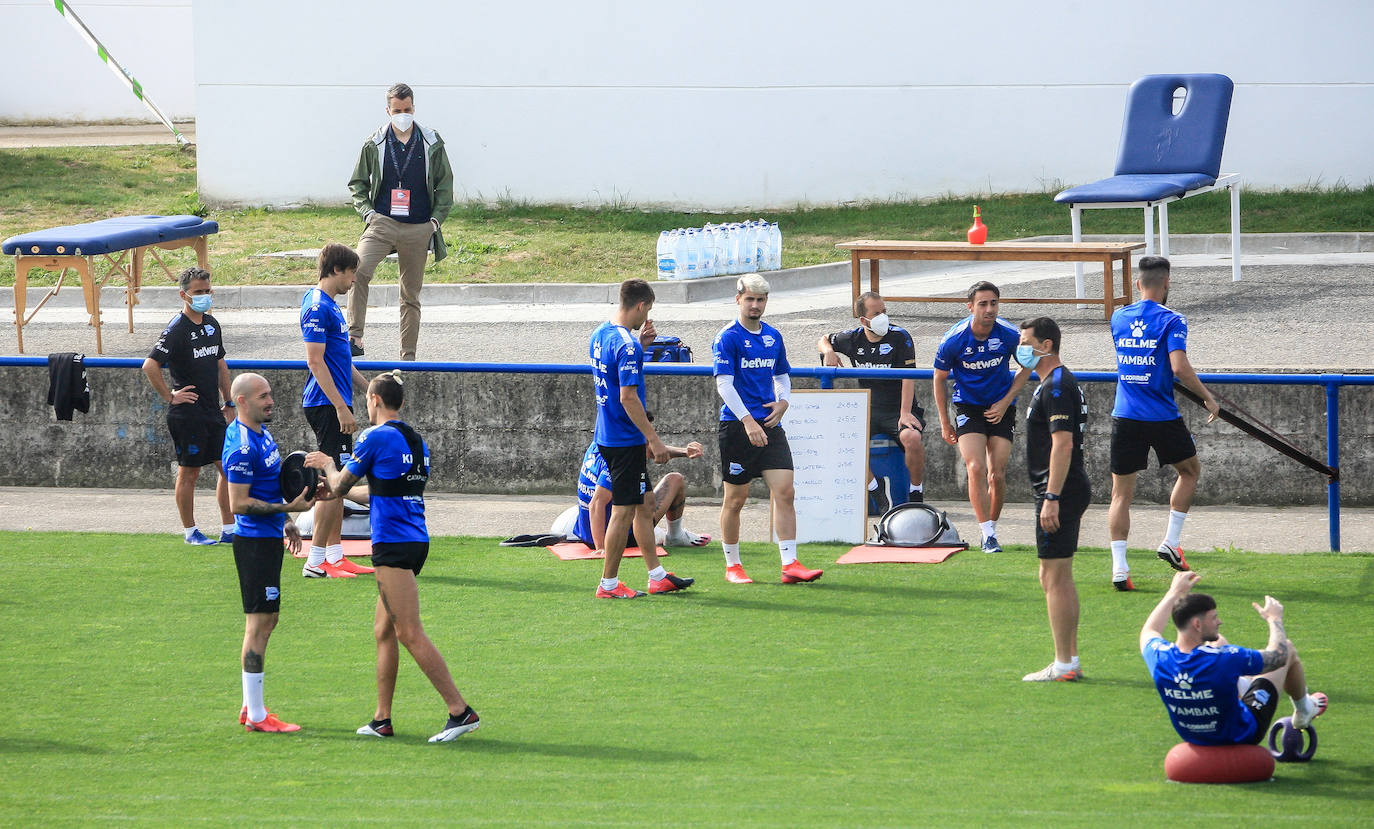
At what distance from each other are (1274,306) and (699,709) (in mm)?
10455

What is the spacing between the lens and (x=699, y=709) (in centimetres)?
734

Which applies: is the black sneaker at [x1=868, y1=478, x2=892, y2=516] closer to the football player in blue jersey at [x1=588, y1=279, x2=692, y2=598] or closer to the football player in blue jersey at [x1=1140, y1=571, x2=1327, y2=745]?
the football player in blue jersey at [x1=588, y1=279, x2=692, y2=598]

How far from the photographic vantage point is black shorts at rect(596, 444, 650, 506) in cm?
950

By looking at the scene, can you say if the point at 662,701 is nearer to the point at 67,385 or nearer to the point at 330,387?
the point at 330,387

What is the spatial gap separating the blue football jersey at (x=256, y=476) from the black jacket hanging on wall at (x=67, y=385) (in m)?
6.25

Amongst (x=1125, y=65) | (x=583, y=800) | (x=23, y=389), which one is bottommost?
(x=583, y=800)

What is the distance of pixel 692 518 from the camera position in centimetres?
1246

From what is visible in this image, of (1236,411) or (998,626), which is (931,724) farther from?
(1236,411)

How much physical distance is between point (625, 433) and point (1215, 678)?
4353 mm

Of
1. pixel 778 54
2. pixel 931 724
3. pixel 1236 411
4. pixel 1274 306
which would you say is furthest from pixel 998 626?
pixel 778 54

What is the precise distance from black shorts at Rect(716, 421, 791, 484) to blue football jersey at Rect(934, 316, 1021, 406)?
4.69 ft

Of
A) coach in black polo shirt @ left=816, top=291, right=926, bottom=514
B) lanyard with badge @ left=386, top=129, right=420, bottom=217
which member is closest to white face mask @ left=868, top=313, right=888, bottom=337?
coach in black polo shirt @ left=816, top=291, right=926, bottom=514

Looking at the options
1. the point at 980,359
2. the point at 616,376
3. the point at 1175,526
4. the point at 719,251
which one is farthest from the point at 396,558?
the point at 719,251

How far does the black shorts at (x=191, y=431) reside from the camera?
1138cm
